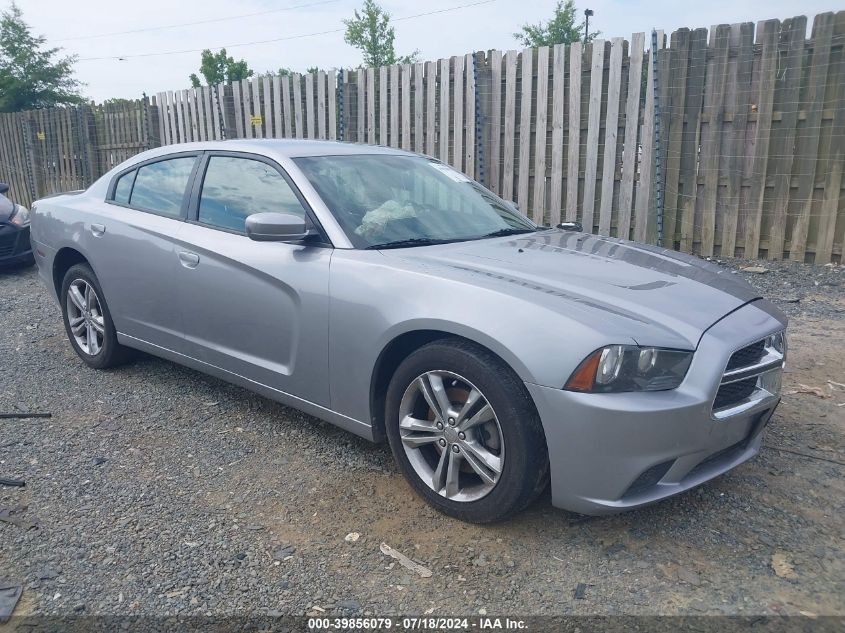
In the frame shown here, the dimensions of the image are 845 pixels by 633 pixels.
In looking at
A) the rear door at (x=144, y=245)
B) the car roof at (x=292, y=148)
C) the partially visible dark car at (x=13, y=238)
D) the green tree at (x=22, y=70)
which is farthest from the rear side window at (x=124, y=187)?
the green tree at (x=22, y=70)

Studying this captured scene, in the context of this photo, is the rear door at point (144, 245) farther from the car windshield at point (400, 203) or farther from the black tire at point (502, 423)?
the black tire at point (502, 423)

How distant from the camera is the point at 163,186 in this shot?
4422 millimetres

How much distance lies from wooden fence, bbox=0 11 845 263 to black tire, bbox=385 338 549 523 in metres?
5.24

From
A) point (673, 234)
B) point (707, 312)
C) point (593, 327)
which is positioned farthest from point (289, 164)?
point (673, 234)

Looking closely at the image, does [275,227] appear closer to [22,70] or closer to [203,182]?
[203,182]

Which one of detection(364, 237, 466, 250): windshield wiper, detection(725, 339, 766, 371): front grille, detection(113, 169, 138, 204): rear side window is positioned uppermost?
detection(113, 169, 138, 204): rear side window

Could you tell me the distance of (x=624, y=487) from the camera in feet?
8.34

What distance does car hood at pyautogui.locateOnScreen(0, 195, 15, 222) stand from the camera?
8.80 m

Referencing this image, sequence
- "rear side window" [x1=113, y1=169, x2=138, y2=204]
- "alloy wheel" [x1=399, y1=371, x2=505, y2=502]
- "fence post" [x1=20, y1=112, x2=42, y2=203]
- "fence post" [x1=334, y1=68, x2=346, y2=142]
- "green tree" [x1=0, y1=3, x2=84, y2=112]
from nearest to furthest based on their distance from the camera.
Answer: "alloy wheel" [x1=399, y1=371, x2=505, y2=502] → "rear side window" [x1=113, y1=169, x2=138, y2=204] → "fence post" [x1=334, y1=68, x2=346, y2=142] → "fence post" [x1=20, y1=112, x2=42, y2=203] → "green tree" [x1=0, y1=3, x2=84, y2=112]

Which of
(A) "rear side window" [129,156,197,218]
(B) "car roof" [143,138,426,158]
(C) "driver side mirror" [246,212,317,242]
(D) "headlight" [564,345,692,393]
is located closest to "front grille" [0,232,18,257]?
(A) "rear side window" [129,156,197,218]

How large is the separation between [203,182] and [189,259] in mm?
515

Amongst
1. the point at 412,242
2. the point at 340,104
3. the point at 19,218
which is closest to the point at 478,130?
the point at 340,104

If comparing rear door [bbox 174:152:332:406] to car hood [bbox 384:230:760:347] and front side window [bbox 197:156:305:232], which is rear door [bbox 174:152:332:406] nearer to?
front side window [bbox 197:156:305:232]

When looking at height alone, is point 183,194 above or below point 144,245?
above
